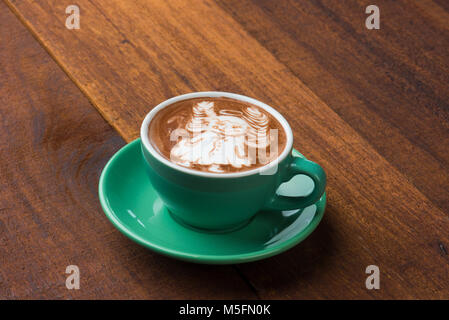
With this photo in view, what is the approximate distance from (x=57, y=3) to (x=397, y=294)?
0.87 metres

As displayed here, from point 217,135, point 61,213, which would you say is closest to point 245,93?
point 217,135

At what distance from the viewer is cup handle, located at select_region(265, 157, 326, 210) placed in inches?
28.2

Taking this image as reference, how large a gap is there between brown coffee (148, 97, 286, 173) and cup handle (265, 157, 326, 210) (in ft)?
0.11

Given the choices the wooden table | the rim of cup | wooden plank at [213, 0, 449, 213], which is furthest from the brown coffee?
wooden plank at [213, 0, 449, 213]

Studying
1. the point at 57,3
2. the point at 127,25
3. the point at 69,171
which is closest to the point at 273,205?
the point at 69,171

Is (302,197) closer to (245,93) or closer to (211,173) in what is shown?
(211,173)

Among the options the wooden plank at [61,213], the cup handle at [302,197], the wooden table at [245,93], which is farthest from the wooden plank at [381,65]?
the wooden plank at [61,213]

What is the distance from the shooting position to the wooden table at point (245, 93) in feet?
2.27

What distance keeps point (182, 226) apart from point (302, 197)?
162 millimetres

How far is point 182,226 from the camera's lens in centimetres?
75

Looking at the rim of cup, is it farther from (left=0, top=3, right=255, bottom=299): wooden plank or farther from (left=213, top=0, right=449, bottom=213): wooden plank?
(left=213, top=0, right=449, bottom=213): wooden plank

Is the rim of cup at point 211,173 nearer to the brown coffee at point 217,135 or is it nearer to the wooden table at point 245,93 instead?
the brown coffee at point 217,135

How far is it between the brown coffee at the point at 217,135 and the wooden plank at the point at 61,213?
0.43ft

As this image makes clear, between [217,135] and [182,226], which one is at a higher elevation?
[217,135]
